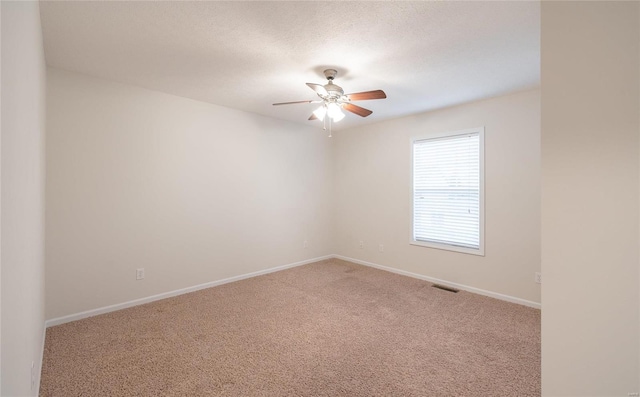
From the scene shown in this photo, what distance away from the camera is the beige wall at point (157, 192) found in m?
A: 2.81

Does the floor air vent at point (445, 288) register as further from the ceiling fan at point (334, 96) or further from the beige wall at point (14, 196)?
the beige wall at point (14, 196)

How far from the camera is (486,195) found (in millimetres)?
3637

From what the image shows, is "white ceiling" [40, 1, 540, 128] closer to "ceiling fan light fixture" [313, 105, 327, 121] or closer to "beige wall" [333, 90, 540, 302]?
"ceiling fan light fixture" [313, 105, 327, 121]

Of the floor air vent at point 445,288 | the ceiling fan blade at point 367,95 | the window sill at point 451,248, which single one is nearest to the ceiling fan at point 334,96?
the ceiling fan blade at point 367,95

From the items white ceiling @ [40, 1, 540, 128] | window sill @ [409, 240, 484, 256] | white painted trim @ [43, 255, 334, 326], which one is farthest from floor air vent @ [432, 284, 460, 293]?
white ceiling @ [40, 1, 540, 128]

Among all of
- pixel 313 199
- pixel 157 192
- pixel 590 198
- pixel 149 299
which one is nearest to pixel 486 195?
pixel 590 198

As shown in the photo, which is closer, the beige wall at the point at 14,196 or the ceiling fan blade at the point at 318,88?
the beige wall at the point at 14,196

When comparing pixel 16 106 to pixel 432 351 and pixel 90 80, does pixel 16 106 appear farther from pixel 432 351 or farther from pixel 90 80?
pixel 432 351

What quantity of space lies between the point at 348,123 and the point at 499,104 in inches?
86.6

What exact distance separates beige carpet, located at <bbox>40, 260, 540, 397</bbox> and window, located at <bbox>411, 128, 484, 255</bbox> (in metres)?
0.79

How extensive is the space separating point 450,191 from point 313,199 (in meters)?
2.28

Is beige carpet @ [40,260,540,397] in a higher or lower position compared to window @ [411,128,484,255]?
lower

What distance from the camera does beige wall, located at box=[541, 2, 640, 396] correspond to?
1.13 metres

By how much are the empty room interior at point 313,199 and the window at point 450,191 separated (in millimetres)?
33
